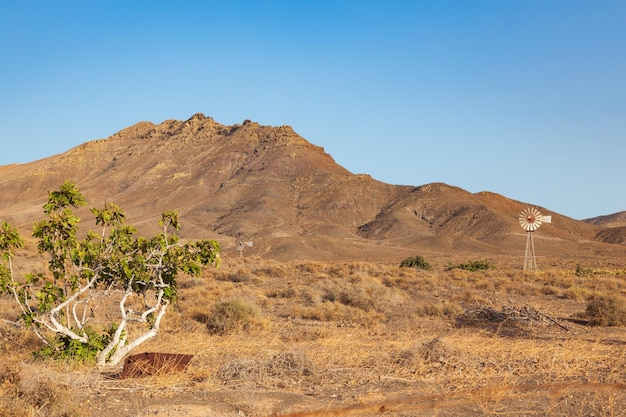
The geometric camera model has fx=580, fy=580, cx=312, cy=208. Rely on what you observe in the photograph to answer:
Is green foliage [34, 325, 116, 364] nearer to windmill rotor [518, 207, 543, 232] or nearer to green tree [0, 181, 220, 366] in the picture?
green tree [0, 181, 220, 366]

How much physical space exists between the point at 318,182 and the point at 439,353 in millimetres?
97615

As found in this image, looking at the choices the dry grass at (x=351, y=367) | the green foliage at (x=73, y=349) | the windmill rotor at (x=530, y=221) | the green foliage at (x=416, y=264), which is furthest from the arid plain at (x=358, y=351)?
the windmill rotor at (x=530, y=221)

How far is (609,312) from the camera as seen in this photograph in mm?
16609

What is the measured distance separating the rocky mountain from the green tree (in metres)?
55.0

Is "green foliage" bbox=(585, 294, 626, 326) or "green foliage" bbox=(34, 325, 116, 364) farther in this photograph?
"green foliage" bbox=(585, 294, 626, 326)

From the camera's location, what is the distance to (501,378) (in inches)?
339

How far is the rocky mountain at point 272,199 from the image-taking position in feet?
264

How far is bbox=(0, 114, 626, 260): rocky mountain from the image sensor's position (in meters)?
80.4

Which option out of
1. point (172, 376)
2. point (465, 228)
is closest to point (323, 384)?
point (172, 376)

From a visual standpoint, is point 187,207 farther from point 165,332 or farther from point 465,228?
point 165,332

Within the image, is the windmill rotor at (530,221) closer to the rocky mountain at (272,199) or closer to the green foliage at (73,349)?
the rocky mountain at (272,199)

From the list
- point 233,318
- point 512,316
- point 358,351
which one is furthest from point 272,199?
point 358,351

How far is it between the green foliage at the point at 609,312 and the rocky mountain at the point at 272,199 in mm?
48788

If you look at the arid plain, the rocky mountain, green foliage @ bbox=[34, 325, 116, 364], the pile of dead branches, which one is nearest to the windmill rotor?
the arid plain
